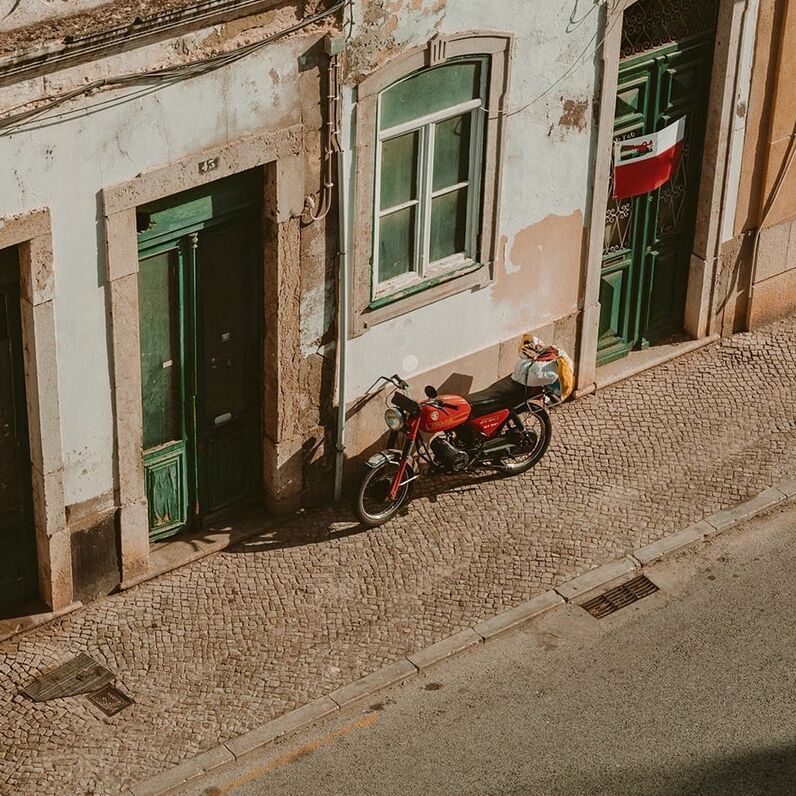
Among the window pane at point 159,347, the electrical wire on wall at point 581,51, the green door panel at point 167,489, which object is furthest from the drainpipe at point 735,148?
the window pane at point 159,347

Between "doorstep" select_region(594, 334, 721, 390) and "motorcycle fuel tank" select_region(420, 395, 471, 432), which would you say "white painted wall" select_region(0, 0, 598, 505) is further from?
"doorstep" select_region(594, 334, 721, 390)

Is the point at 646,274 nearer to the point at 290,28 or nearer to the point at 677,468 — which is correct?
the point at 677,468

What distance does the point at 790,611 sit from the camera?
13.3 metres

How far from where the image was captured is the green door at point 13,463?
11.8 metres

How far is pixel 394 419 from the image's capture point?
45.1 feet

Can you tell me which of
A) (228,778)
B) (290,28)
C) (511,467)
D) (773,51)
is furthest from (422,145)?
(228,778)

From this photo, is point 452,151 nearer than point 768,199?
Yes

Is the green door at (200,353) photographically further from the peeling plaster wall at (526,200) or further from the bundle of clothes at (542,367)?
the bundle of clothes at (542,367)

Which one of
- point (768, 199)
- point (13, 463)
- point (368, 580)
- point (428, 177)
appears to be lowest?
point (368, 580)

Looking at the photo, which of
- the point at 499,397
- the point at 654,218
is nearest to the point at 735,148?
the point at 654,218

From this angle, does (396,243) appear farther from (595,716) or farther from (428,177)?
(595,716)

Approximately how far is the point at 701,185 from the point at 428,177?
3.63m

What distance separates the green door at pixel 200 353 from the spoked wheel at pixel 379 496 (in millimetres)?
903

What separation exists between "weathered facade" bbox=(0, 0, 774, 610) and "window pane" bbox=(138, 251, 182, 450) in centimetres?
2
